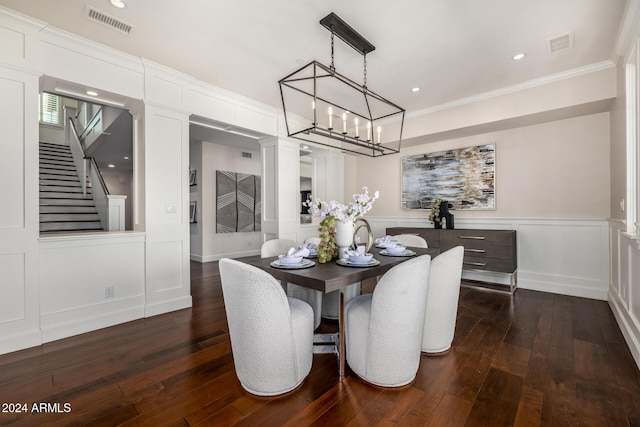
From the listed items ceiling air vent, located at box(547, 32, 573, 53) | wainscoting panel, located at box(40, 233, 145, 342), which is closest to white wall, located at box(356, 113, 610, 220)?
ceiling air vent, located at box(547, 32, 573, 53)

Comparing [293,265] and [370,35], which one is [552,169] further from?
[293,265]

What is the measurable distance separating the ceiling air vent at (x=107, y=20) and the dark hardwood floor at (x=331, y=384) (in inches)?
109

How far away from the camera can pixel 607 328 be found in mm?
2689

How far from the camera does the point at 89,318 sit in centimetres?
278

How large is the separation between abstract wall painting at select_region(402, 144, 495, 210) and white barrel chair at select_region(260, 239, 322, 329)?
290 centimetres

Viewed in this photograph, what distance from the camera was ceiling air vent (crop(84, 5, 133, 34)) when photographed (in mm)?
2354

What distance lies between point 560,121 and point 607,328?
262 cm

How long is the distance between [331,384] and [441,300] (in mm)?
1020

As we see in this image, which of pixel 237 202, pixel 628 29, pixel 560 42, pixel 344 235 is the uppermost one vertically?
pixel 560 42

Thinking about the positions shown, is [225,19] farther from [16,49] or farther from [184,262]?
[184,262]

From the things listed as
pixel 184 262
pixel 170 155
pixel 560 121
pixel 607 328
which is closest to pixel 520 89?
pixel 560 121

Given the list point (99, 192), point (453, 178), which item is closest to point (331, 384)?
point (453, 178)

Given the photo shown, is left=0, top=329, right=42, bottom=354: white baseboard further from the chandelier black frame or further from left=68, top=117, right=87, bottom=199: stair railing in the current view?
left=68, top=117, right=87, bottom=199: stair railing

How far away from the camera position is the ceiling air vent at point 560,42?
104 inches
